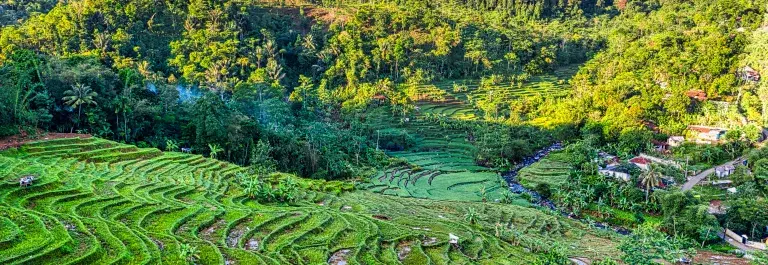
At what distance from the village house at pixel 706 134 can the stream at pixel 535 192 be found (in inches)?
538

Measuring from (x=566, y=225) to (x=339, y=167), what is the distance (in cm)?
2081

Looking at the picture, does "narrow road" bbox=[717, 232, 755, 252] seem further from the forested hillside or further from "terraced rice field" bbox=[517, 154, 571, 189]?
the forested hillside

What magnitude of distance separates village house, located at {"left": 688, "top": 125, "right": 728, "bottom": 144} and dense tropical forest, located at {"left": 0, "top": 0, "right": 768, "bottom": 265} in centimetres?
21

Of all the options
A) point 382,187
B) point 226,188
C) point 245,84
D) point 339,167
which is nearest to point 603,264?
point 226,188

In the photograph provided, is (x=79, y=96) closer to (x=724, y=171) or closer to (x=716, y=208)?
(x=716, y=208)

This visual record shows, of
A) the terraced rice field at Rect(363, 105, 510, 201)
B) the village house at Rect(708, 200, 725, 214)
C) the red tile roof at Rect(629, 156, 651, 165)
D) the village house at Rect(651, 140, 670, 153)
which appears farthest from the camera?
the village house at Rect(651, 140, 670, 153)

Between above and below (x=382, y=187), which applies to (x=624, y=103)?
above

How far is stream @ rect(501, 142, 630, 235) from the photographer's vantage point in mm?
39156

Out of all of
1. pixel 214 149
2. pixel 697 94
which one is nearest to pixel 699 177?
pixel 697 94

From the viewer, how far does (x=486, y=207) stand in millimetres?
36969

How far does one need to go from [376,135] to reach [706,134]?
35.8 m

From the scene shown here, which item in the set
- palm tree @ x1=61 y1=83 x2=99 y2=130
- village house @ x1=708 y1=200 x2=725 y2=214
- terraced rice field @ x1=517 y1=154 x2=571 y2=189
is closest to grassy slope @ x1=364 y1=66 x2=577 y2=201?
terraced rice field @ x1=517 y1=154 x2=571 y2=189

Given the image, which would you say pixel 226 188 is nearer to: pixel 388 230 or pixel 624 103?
pixel 388 230

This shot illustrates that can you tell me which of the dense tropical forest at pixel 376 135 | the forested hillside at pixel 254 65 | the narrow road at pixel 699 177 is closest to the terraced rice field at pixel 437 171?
the dense tropical forest at pixel 376 135
